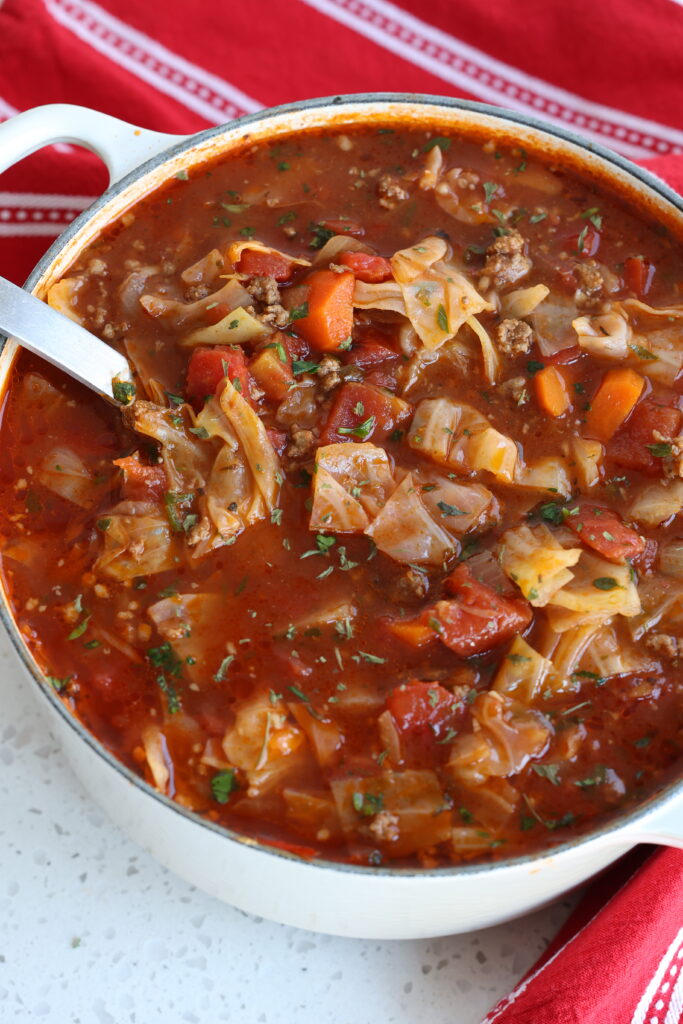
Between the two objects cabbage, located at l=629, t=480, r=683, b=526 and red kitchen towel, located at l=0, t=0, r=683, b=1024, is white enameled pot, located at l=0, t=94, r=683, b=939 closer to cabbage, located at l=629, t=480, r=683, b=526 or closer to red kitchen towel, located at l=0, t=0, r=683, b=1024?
red kitchen towel, located at l=0, t=0, r=683, b=1024

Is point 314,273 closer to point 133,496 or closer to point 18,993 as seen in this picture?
point 133,496

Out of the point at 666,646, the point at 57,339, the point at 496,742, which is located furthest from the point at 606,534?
the point at 57,339

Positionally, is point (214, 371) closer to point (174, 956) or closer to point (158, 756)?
point (158, 756)

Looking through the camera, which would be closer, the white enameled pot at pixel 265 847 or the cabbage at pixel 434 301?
the white enameled pot at pixel 265 847

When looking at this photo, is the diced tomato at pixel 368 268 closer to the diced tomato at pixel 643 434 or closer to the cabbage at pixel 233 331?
the cabbage at pixel 233 331

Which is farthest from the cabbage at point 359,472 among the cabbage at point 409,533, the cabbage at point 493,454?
the cabbage at point 493,454

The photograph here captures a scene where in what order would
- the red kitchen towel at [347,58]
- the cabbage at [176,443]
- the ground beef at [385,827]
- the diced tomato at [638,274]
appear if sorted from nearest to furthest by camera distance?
the ground beef at [385,827] < the cabbage at [176,443] < the diced tomato at [638,274] < the red kitchen towel at [347,58]

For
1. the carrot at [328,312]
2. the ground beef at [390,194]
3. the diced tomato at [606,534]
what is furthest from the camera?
the ground beef at [390,194]
